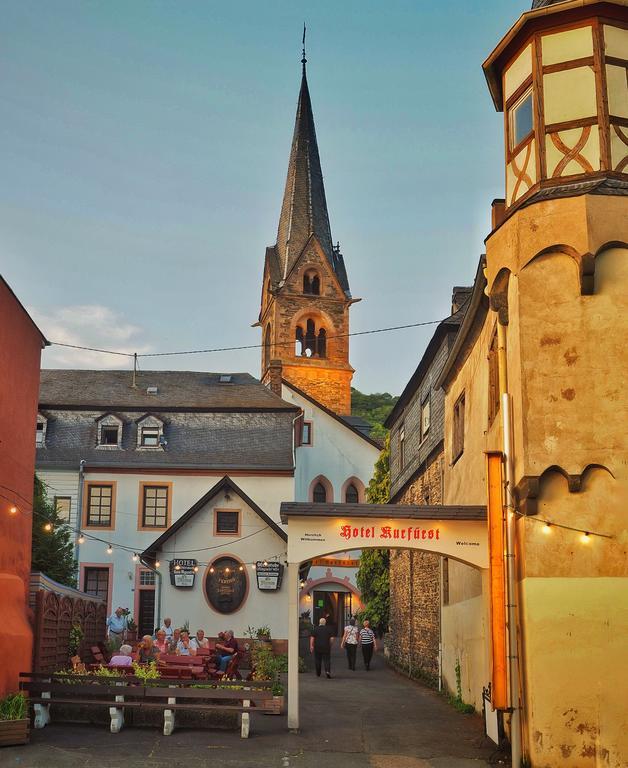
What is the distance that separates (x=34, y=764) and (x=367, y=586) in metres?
25.2

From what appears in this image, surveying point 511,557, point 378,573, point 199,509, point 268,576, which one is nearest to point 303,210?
point 378,573

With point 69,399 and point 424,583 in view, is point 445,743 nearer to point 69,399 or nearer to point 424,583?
point 424,583

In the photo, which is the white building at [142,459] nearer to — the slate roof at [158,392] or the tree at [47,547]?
the slate roof at [158,392]

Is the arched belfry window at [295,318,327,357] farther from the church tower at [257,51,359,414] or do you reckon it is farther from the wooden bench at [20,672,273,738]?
the wooden bench at [20,672,273,738]

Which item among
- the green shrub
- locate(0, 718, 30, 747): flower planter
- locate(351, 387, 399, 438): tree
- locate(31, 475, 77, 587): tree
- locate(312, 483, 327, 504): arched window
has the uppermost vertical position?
locate(351, 387, 399, 438): tree

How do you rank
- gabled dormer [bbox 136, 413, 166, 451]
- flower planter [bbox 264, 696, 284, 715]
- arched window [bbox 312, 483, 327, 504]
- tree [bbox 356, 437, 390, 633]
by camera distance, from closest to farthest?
flower planter [bbox 264, 696, 284, 715]
tree [bbox 356, 437, 390, 633]
gabled dormer [bbox 136, 413, 166, 451]
arched window [bbox 312, 483, 327, 504]

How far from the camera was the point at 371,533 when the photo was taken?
46.7 ft

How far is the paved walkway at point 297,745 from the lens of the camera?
Answer: 11.8 m

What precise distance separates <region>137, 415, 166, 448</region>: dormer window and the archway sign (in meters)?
23.8

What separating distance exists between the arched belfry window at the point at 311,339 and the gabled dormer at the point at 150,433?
25.6 metres

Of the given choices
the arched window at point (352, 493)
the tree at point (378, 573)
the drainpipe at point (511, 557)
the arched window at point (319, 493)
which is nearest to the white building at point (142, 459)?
the tree at point (378, 573)

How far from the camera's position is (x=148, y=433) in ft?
125

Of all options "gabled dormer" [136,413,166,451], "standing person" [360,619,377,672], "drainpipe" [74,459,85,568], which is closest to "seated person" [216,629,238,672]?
"standing person" [360,619,377,672]

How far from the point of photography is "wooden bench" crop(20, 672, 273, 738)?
13.9 meters
